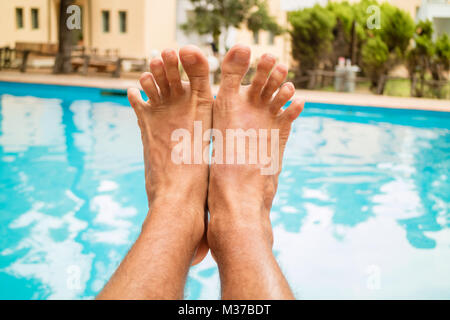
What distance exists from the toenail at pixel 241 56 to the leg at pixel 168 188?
119 mm

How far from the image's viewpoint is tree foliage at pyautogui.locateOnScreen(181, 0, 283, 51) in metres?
11.1

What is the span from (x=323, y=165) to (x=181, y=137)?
253 cm

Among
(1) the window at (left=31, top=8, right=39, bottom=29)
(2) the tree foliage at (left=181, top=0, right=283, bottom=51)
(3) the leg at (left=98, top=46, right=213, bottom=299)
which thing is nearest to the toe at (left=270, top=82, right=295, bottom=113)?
(3) the leg at (left=98, top=46, right=213, bottom=299)

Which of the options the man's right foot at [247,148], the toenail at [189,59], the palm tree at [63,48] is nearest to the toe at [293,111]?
the man's right foot at [247,148]

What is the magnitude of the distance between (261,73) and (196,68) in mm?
251

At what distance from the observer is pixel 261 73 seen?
165cm

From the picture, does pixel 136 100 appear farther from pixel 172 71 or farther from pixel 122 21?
pixel 122 21

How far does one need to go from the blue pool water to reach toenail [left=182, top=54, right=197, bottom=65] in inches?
42.0

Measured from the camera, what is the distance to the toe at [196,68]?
1.55m

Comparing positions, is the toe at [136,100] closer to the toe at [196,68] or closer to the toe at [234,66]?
the toe at [196,68]

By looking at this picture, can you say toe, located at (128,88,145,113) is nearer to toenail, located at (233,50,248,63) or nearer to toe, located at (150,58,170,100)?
toe, located at (150,58,170,100)

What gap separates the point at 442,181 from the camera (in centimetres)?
361

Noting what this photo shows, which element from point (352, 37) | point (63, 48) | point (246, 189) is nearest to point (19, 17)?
point (63, 48)

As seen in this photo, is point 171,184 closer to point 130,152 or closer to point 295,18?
point 130,152
